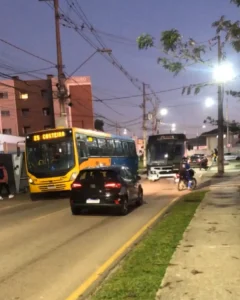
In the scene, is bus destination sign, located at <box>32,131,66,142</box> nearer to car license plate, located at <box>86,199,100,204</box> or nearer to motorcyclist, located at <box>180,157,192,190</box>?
motorcyclist, located at <box>180,157,192,190</box>

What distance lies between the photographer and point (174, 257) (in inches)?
292

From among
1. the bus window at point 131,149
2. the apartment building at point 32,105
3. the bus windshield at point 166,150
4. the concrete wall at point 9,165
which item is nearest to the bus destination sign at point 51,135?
the concrete wall at point 9,165

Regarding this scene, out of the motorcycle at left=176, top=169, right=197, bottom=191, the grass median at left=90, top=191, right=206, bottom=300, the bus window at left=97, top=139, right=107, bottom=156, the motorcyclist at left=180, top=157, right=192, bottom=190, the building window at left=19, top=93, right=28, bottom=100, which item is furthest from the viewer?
the building window at left=19, top=93, right=28, bottom=100

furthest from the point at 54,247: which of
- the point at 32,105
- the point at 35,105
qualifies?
the point at 32,105

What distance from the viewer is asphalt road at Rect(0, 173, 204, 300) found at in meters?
6.47

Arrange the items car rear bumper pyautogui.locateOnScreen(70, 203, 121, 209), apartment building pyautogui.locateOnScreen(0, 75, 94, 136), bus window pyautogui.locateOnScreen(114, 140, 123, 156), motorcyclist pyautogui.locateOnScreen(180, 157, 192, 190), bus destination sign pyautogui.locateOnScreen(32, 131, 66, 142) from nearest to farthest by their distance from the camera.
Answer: car rear bumper pyautogui.locateOnScreen(70, 203, 121, 209) < bus destination sign pyautogui.locateOnScreen(32, 131, 66, 142) < motorcyclist pyautogui.locateOnScreen(180, 157, 192, 190) < bus window pyautogui.locateOnScreen(114, 140, 123, 156) < apartment building pyautogui.locateOnScreen(0, 75, 94, 136)

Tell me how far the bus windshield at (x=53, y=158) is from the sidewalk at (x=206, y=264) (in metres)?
10.5

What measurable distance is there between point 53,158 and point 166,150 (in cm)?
1058

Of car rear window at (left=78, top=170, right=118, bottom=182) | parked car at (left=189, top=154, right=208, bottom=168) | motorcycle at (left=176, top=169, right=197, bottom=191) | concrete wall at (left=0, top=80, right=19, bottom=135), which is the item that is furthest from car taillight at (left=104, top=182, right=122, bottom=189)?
concrete wall at (left=0, top=80, right=19, bottom=135)

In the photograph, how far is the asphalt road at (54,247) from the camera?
21.2ft

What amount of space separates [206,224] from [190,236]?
1715 millimetres

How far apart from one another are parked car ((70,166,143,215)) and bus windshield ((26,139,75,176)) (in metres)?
6.45

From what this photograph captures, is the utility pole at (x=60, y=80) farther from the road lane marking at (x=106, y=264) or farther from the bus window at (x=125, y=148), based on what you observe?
the road lane marking at (x=106, y=264)

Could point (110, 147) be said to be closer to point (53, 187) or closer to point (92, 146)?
point (92, 146)
